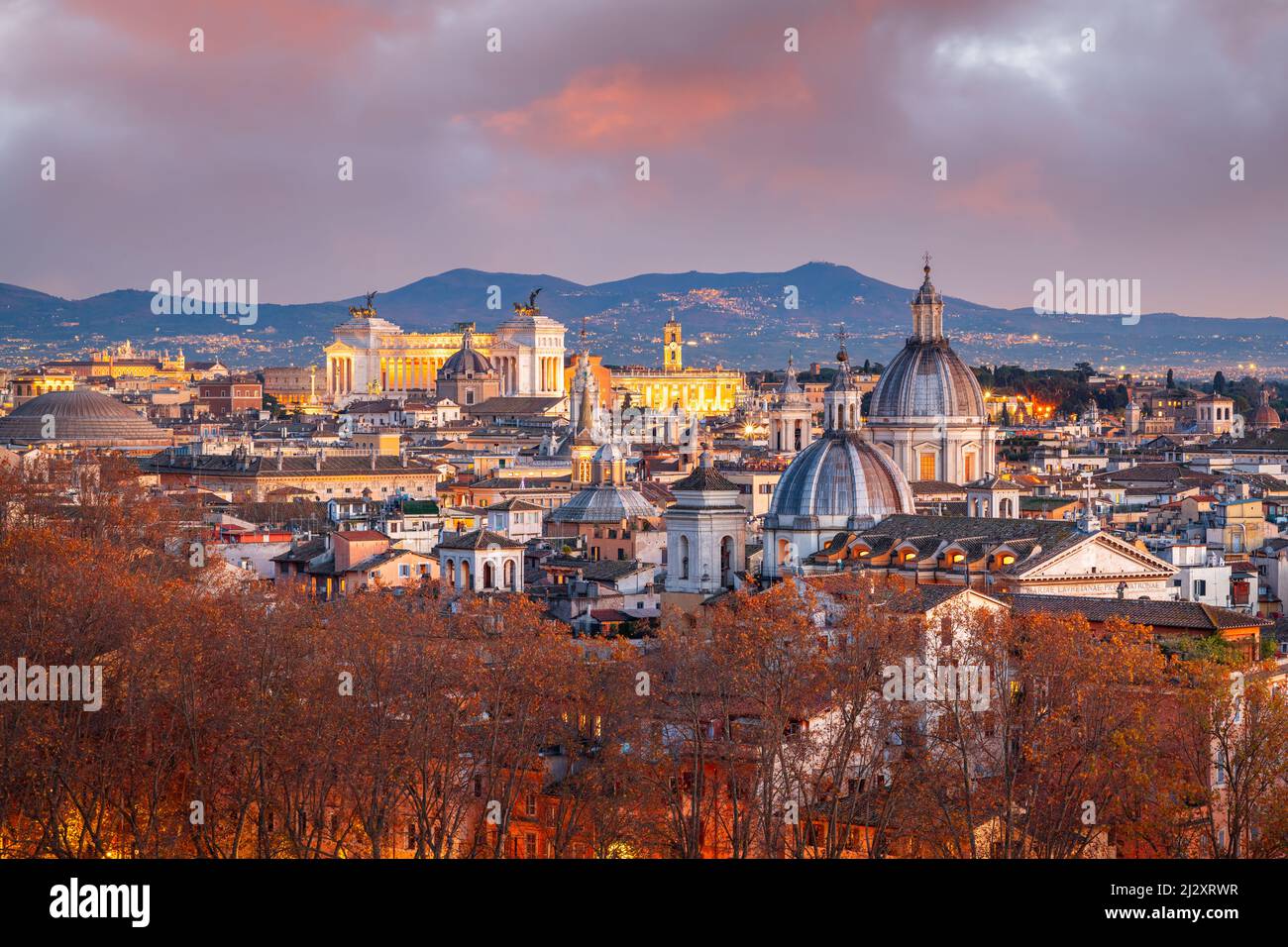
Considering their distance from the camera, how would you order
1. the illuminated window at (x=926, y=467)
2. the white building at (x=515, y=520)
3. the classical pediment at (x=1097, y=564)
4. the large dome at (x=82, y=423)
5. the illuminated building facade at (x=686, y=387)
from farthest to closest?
1. the illuminated building facade at (x=686, y=387)
2. the large dome at (x=82, y=423)
3. the illuminated window at (x=926, y=467)
4. the white building at (x=515, y=520)
5. the classical pediment at (x=1097, y=564)

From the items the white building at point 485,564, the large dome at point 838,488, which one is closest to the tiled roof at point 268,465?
the white building at point 485,564

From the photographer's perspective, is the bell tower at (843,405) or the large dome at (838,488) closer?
the large dome at (838,488)

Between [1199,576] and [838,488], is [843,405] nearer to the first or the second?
[838,488]

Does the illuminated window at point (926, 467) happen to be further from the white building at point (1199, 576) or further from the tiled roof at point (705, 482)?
the tiled roof at point (705, 482)

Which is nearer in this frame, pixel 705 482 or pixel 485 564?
pixel 705 482

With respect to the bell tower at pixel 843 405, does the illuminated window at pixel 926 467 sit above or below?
below

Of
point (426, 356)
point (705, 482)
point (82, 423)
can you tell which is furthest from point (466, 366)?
point (705, 482)
